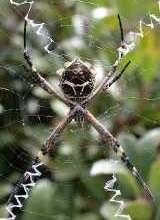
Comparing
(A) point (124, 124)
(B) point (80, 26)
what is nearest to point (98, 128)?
(A) point (124, 124)

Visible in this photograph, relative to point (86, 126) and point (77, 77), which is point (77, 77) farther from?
point (86, 126)

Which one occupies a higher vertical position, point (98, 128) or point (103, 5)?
point (103, 5)

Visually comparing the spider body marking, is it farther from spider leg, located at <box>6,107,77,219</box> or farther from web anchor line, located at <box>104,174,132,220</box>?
web anchor line, located at <box>104,174,132,220</box>

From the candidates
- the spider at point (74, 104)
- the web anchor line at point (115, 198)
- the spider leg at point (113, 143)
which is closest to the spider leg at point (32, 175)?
the spider at point (74, 104)

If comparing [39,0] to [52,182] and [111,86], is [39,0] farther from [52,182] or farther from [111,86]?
[52,182]

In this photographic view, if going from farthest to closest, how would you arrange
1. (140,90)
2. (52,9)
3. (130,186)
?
(52,9) < (140,90) < (130,186)

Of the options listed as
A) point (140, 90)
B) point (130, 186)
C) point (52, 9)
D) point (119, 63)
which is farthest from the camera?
point (52, 9)

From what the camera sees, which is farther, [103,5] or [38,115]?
[103,5]
